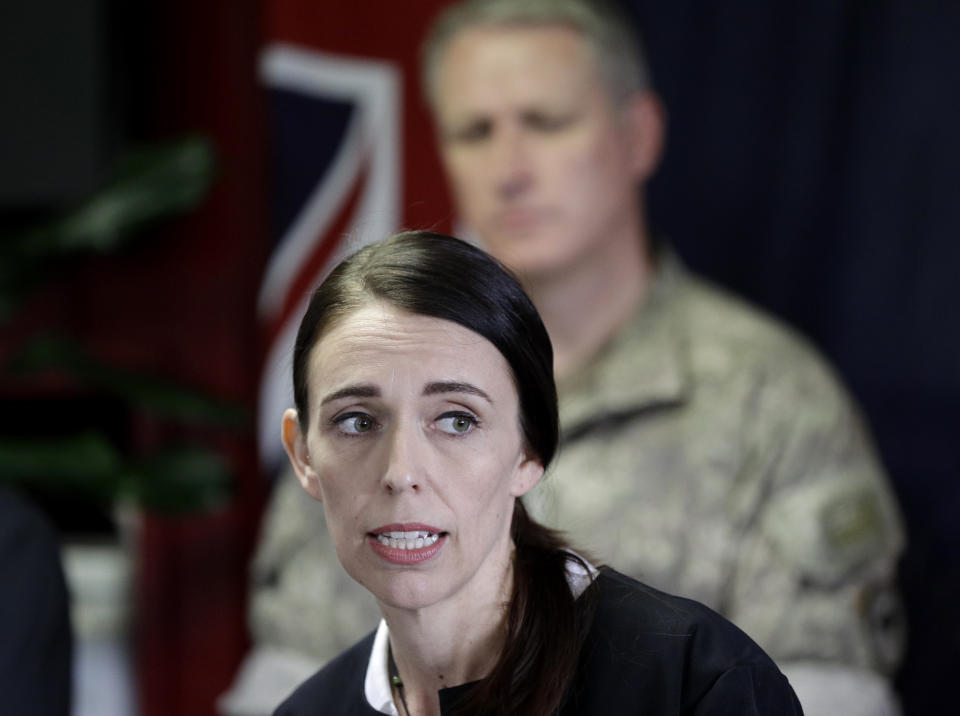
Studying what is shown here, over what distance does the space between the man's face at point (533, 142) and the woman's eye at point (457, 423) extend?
2.40 feet

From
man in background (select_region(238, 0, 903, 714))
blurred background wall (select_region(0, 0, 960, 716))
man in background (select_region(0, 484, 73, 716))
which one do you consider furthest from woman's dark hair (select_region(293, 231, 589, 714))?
blurred background wall (select_region(0, 0, 960, 716))

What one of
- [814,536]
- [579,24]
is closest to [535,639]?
[814,536]

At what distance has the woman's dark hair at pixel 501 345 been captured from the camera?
1.78 feet

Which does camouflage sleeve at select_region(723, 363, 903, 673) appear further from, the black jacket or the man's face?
the black jacket

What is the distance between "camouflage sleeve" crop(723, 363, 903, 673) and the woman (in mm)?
558

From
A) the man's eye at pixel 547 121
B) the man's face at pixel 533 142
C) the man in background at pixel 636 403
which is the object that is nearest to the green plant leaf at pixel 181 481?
the man in background at pixel 636 403

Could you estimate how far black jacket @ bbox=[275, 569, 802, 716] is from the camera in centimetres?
56

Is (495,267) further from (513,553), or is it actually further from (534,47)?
(534,47)

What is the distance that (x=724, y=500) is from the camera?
3.94ft

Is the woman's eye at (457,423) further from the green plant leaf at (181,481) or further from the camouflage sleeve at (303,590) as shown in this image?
the green plant leaf at (181,481)

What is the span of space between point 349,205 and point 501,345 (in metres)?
1.22

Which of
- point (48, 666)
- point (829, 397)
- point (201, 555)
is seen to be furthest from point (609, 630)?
point (201, 555)

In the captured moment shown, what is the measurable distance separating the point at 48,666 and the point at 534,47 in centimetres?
76

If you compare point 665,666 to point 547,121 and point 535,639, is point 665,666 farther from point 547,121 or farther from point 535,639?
point 547,121
